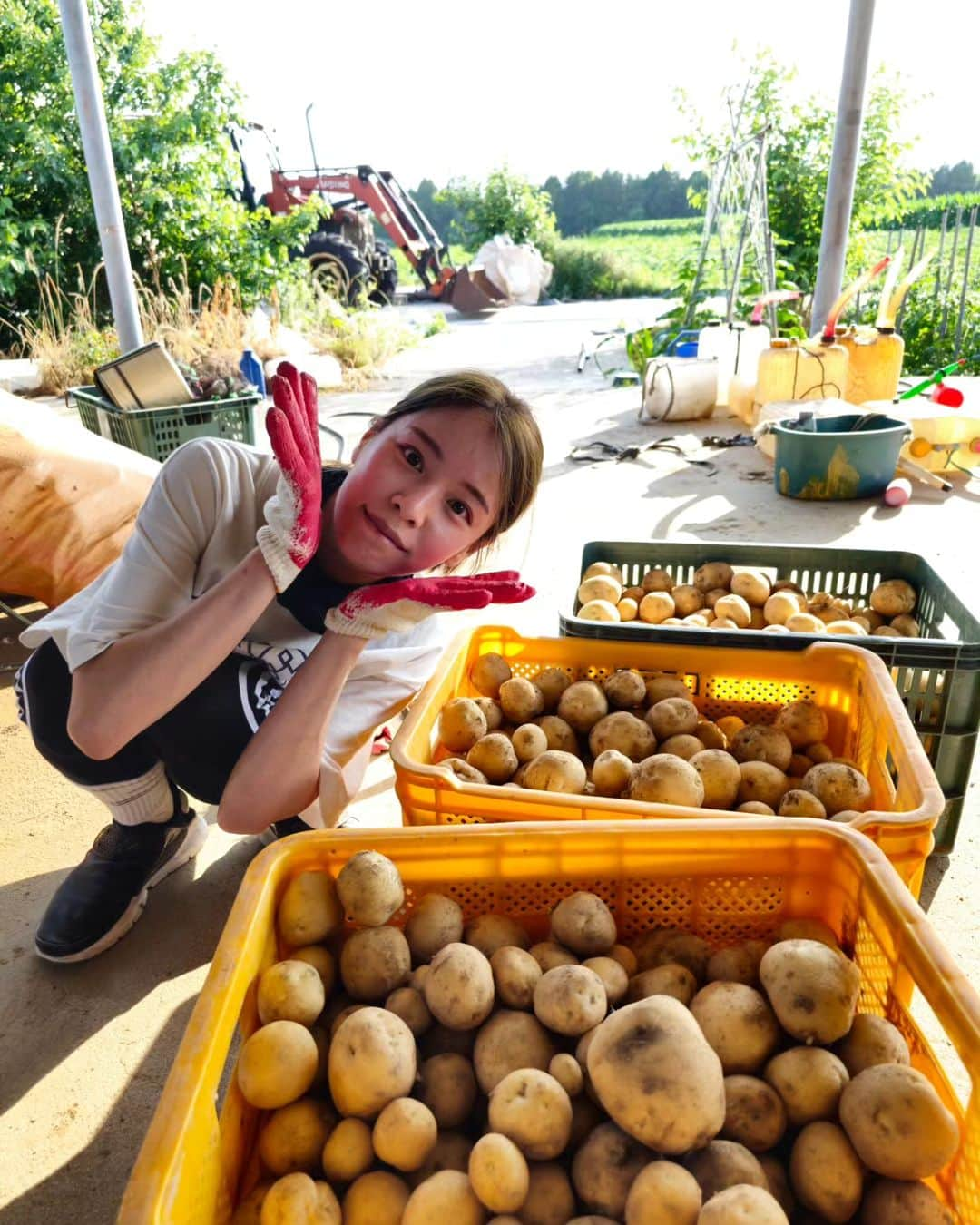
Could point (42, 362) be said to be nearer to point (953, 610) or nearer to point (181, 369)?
point (181, 369)

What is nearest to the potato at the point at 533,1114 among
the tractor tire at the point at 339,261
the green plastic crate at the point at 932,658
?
the green plastic crate at the point at 932,658

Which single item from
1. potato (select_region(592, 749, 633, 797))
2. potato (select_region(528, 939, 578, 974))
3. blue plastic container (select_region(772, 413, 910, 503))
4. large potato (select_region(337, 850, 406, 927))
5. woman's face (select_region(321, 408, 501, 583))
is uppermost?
woman's face (select_region(321, 408, 501, 583))

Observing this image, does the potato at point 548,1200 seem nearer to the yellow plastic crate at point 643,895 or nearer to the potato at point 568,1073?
the potato at point 568,1073

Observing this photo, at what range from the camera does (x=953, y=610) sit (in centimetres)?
180

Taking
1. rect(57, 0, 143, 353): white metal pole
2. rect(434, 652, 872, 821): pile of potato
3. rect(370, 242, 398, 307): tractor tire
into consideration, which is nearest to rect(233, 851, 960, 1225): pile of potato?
rect(434, 652, 872, 821): pile of potato

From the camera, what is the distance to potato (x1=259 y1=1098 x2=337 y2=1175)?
0.85m

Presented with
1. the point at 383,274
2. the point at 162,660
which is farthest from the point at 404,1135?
the point at 383,274

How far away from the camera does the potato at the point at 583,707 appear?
1.59 metres

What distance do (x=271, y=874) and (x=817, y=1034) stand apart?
0.60 m

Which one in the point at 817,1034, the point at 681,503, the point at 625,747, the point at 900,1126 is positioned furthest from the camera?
the point at 681,503

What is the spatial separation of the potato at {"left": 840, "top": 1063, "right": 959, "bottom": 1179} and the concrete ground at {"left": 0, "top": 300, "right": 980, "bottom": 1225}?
2.81ft

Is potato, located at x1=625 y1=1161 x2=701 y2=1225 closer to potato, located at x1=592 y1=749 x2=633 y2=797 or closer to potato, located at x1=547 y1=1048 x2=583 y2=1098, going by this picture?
potato, located at x1=547 y1=1048 x2=583 y2=1098

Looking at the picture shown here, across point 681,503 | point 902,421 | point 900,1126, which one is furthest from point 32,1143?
point 902,421

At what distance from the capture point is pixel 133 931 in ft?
5.68
